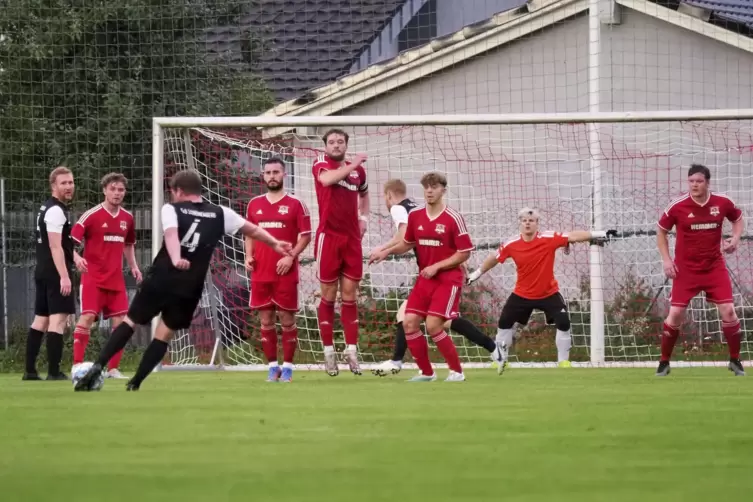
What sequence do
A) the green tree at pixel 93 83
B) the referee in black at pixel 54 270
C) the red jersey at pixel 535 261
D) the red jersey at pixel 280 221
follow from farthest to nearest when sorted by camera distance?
1. the green tree at pixel 93 83
2. the red jersey at pixel 535 261
3. the referee in black at pixel 54 270
4. the red jersey at pixel 280 221

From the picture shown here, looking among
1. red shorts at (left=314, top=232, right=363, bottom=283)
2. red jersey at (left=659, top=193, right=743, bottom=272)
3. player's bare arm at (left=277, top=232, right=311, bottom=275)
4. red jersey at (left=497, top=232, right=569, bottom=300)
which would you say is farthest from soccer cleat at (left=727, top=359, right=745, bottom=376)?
player's bare arm at (left=277, top=232, right=311, bottom=275)

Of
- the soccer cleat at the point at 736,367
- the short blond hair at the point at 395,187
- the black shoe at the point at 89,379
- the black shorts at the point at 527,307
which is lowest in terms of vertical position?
the soccer cleat at the point at 736,367

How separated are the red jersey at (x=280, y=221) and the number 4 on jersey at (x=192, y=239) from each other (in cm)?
229

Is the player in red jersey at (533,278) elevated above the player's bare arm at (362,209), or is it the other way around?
the player's bare arm at (362,209)

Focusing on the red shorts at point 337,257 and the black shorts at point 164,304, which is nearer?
the black shorts at point 164,304

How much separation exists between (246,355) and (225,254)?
1.28m

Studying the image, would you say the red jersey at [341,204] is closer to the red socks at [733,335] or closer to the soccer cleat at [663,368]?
the soccer cleat at [663,368]

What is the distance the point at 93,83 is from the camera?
1784 centimetres

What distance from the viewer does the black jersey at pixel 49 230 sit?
42.6 ft

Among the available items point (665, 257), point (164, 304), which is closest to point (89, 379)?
point (164, 304)

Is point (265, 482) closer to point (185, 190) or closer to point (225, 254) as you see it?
point (185, 190)

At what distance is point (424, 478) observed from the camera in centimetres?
496

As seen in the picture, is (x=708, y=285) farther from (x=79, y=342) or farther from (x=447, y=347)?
(x=79, y=342)

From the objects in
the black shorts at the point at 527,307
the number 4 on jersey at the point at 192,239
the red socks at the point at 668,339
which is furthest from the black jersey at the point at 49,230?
the red socks at the point at 668,339
